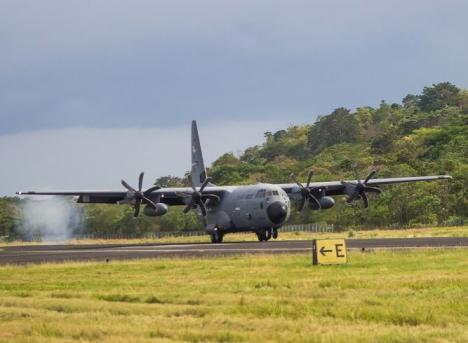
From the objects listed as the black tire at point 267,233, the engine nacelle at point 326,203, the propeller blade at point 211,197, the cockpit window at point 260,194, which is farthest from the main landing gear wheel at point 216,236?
the engine nacelle at point 326,203

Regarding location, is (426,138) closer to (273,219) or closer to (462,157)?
(462,157)

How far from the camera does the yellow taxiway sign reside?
29.8 meters

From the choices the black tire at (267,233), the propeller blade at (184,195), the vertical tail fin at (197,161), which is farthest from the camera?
the vertical tail fin at (197,161)

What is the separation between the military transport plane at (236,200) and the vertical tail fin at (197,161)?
261 inches

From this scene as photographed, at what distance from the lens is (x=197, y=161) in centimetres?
6975

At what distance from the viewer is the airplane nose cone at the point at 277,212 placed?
54216 mm

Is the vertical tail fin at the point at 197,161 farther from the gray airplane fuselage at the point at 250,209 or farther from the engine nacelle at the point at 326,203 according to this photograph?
the engine nacelle at the point at 326,203

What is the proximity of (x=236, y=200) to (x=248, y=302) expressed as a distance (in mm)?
37984

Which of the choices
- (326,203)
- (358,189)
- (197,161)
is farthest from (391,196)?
(326,203)

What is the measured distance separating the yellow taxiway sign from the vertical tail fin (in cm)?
3943

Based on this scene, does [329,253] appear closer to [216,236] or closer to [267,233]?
[267,233]

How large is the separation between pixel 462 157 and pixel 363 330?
10158cm

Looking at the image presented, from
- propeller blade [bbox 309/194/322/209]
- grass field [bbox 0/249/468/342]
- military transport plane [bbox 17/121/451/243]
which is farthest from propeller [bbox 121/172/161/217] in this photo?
grass field [bbox 0/249/468/342]

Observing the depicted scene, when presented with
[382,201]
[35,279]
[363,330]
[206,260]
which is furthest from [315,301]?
[382,201]
